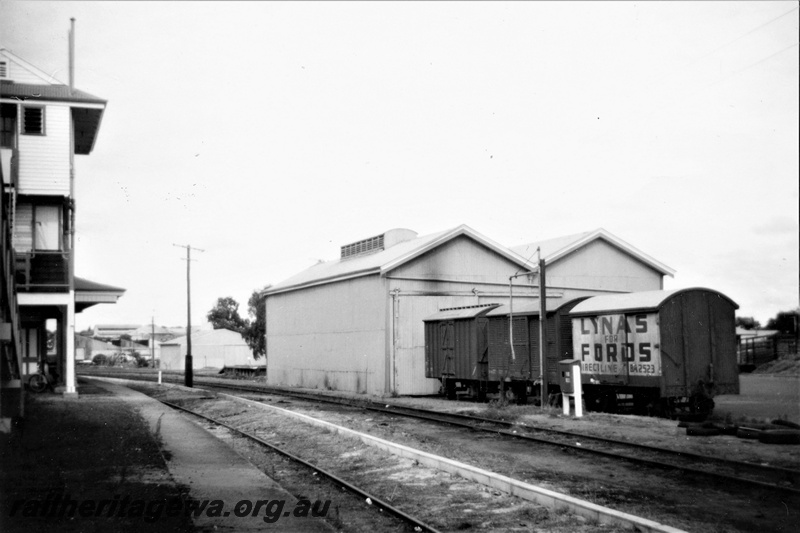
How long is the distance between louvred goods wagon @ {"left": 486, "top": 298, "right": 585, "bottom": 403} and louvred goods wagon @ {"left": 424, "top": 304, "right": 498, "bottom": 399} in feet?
2.12

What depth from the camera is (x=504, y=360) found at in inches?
906

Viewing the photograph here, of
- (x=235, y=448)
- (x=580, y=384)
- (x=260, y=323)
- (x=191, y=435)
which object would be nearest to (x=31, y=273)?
(x=191, y=435)

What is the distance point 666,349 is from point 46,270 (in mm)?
18313

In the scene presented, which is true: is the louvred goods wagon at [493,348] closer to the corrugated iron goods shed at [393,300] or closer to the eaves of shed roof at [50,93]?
the corrugated iron goods shed at [393,300]

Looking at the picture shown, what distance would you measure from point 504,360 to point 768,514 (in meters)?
14.8

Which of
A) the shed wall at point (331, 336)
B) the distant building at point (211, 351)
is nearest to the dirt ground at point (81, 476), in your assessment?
the shed wall at point (331, 336)

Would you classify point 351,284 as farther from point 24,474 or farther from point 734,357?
point 24,474

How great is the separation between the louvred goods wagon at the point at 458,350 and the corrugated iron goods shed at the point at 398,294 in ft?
5.70

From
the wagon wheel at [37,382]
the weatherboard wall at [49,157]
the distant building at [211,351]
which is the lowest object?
the distant building at [211,351]

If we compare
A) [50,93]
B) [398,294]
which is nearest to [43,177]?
[50,93]

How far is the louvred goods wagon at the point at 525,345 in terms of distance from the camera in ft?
68.7

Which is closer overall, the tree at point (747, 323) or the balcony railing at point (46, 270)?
the balcony railing at point (46, 270)

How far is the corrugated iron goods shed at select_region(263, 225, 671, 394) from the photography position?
29922 mm

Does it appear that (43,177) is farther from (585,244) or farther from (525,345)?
(585,244)
